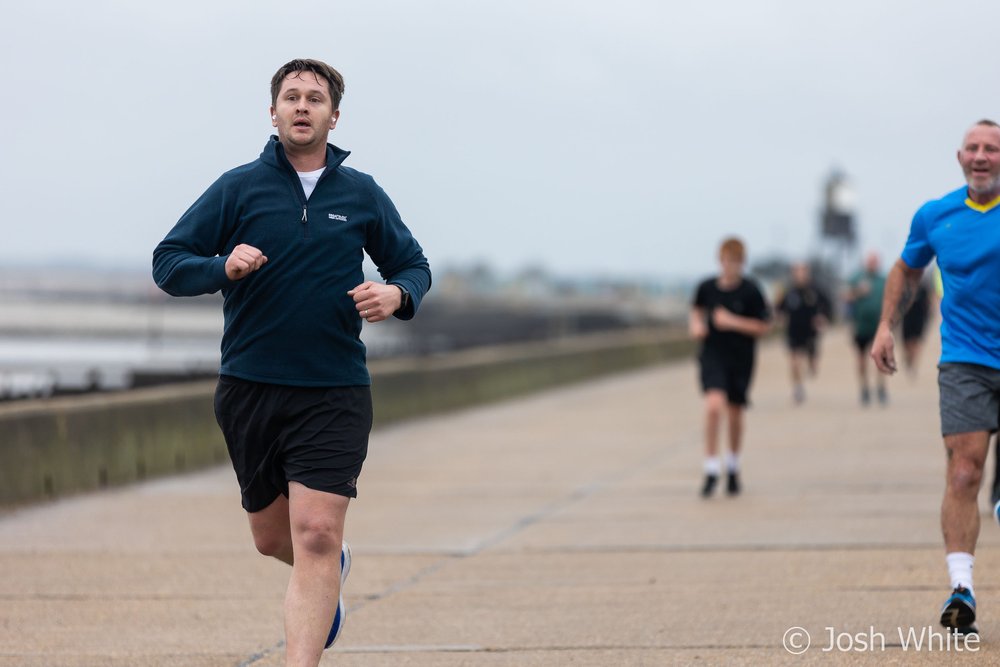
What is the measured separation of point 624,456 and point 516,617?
26.5 feet

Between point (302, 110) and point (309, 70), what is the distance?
0.45ft

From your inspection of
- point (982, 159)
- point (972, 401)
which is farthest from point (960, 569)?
point (982, 159)

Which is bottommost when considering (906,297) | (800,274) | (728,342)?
(800,274)

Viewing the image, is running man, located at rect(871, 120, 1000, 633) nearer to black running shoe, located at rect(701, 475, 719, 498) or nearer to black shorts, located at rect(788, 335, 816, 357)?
black running shoe, located at rect(701, 475, 719, 498)

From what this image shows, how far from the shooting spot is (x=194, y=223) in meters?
5.01

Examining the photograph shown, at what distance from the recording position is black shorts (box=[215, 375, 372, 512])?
16.3ft

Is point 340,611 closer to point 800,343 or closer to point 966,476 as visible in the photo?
point 966,476

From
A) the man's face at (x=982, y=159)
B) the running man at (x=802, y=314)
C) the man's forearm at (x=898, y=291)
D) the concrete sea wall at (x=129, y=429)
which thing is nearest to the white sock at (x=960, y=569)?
the man's forearm at (x=898, y=291)

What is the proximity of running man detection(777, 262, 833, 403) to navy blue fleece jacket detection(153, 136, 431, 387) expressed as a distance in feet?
57.9

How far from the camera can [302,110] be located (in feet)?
16.4

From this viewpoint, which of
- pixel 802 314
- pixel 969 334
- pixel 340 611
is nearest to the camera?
pixel 340 611

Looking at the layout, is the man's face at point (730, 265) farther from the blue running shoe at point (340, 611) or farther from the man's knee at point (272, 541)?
the man's knee at point (272, 541)

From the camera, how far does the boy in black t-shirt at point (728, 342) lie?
1173 centimetres

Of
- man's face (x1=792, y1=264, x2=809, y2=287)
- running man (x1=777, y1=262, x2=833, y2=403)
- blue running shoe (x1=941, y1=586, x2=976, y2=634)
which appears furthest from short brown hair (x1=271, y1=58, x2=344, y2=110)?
man's face (x1=792, y1=264, x2=809, y2=287)
